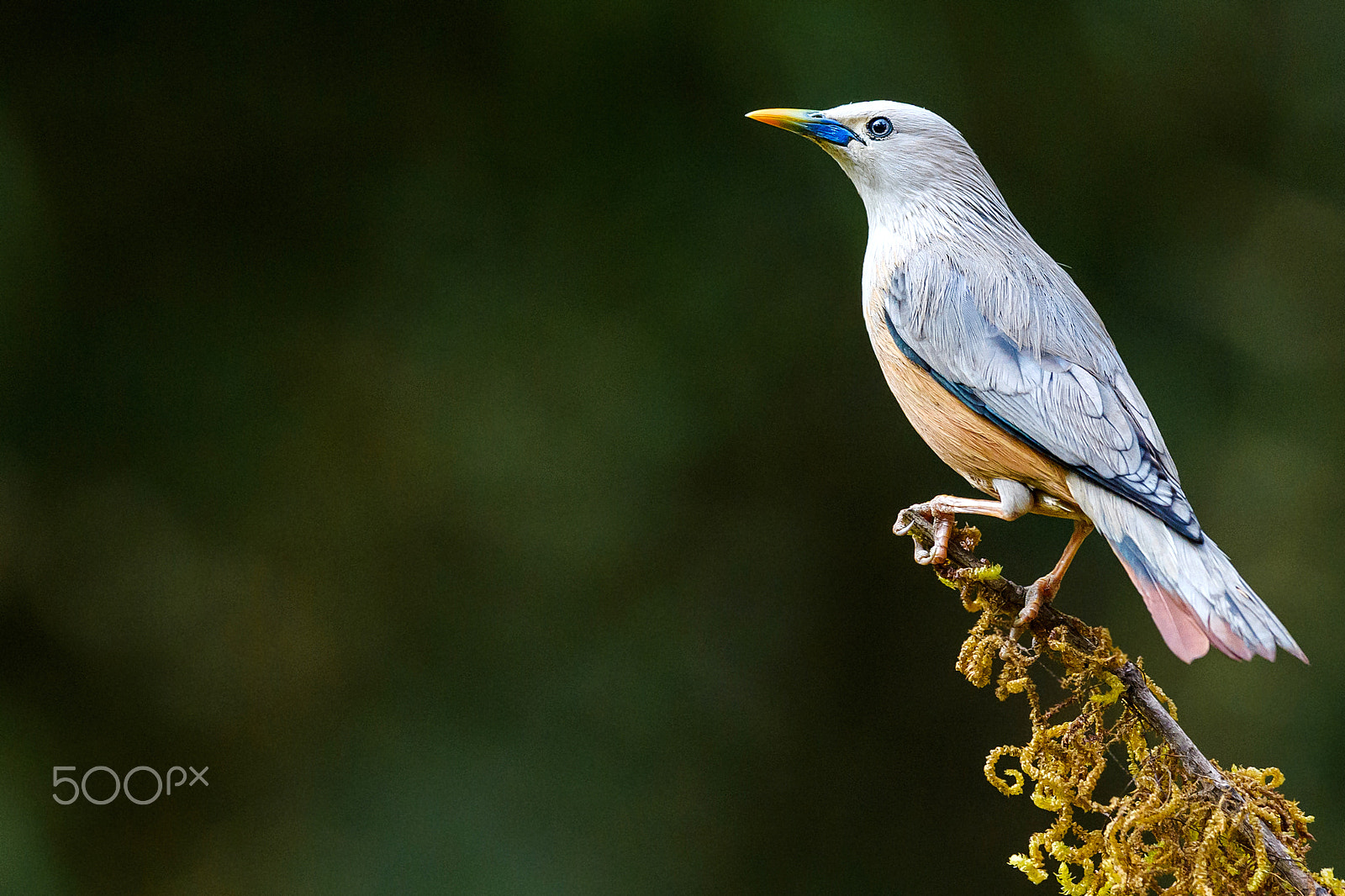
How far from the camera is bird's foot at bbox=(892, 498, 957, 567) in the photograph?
2.41m

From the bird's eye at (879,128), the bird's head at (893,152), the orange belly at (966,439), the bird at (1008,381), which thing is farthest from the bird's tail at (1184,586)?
the bird's eye at (879,128)

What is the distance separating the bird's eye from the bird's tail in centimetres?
117

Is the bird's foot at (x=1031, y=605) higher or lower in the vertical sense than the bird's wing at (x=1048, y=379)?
lower

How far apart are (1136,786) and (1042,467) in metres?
0.66

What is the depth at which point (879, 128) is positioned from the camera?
125 inches

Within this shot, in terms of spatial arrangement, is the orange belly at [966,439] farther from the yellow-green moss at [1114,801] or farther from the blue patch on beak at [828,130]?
the blue patch on beak at [828,130]

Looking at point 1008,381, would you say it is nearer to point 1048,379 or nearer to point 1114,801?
point 1048,379

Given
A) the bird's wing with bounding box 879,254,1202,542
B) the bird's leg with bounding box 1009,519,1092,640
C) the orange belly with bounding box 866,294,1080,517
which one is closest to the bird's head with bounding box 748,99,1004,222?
the bird's wing with bounding box 879,254,1202,542

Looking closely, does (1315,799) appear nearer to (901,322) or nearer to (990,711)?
(990,711)

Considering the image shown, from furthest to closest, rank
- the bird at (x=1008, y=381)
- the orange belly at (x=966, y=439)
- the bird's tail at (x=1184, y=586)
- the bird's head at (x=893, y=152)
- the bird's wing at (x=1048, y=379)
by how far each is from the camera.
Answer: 1. the bird's head at (x=893, y=152)
2. the orange belly at (x=966, y=439)
3. the bird's wing at (x=1048, y=379)
4. the bird at (x=1008, y=381)
5. the bird's tail at (x=1184, y=586)

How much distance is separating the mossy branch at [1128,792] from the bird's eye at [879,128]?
1292mm

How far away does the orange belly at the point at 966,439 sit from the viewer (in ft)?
8.32

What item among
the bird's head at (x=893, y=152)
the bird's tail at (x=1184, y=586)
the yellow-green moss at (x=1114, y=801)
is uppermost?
the bird's head at (x=893, y=152)

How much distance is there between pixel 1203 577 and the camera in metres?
2.17
